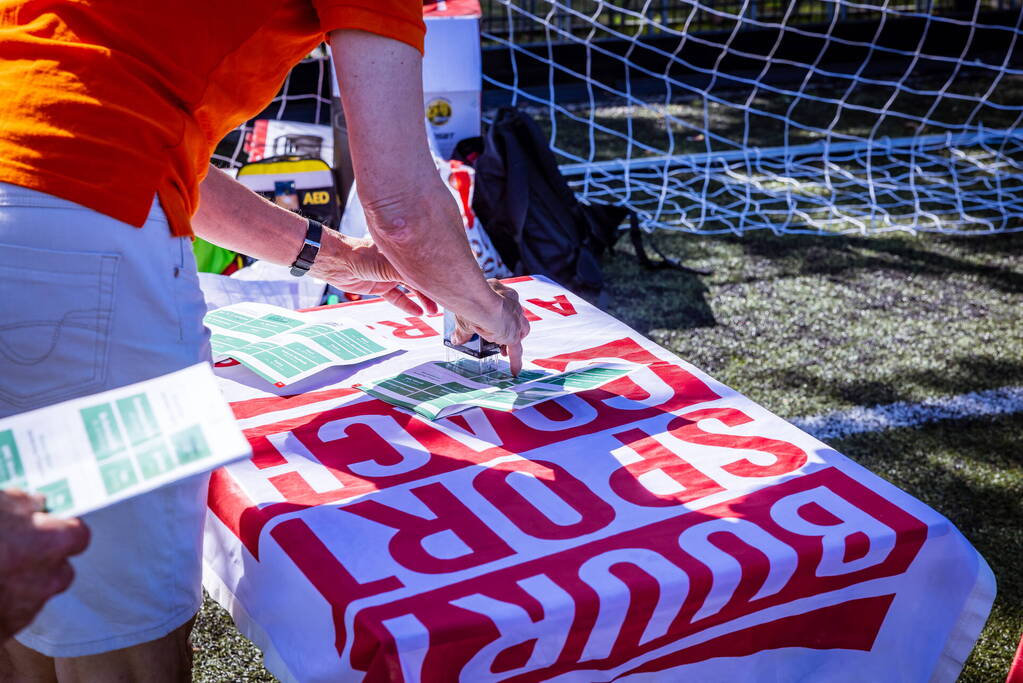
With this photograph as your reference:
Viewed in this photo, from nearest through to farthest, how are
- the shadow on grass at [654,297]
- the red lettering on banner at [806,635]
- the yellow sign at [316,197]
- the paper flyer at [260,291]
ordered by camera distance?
the red lettering on banner at [806,635] → the paper flyer at [260,291] → the shadow on grass at [654,297] → the yellow sign at [316,197]

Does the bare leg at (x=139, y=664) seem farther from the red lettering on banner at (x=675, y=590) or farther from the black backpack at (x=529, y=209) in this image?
the black backpack at (x=529, y=209)

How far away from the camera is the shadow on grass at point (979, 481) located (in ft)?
6.52

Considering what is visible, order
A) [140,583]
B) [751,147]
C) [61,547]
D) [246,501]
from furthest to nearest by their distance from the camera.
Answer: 1. [751,147]
2. [246,501]
3. [140,583]
4. [61,547]

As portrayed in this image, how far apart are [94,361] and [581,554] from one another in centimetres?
56

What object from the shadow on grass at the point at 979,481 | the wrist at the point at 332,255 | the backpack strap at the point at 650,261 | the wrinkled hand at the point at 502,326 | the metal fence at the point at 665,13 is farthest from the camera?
the metal fence at the point at 665,13

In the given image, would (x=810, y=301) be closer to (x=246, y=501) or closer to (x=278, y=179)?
(x=278, y=179)

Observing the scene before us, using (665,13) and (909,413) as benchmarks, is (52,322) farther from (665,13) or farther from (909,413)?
(665,13)

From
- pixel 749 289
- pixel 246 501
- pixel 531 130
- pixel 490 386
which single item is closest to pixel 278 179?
pixel 531 130

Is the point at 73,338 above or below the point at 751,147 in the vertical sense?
above

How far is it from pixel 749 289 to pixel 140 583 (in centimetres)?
298

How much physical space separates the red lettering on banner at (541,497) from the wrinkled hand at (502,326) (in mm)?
198

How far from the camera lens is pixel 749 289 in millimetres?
3715

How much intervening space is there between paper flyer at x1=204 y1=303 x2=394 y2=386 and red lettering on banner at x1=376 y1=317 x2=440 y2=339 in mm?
63


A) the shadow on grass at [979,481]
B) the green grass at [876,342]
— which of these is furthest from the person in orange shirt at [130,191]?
the shadow on grass at [979,481]
